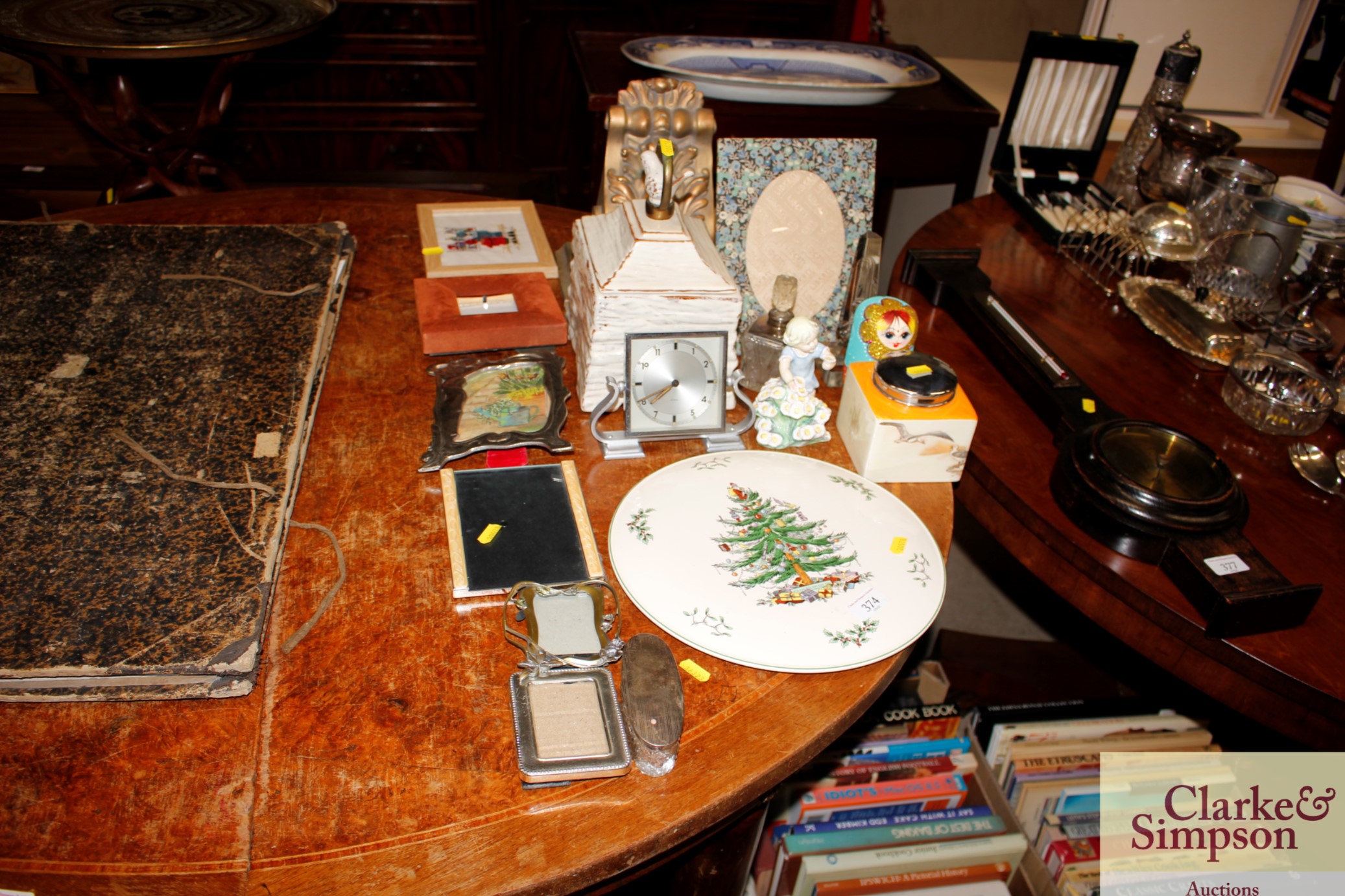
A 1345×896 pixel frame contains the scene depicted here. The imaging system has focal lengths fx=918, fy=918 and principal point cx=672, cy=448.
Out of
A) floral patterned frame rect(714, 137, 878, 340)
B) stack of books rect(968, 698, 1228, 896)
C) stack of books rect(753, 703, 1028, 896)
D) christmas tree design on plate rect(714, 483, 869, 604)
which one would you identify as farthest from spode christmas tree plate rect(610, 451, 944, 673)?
stack of books rect(968, 698, 1228, 896)

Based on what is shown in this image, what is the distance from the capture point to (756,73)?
234 cm

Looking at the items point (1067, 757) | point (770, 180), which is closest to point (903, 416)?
point (770, 180)

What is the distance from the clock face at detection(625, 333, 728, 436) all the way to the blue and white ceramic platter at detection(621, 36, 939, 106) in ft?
4.06

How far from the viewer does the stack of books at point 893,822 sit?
1.53 meters

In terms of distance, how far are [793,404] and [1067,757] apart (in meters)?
0.97

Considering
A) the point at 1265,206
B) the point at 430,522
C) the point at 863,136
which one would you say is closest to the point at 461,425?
the point at 430,522

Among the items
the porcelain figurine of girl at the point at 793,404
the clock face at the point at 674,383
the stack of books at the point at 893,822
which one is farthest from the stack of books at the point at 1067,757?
the clock face at the point at 674,383

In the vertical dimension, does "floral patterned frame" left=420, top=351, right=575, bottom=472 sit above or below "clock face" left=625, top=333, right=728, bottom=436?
below

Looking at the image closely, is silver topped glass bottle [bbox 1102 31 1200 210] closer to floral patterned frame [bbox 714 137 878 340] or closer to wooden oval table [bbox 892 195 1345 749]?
wooden oval table [bbox 892 195 1345 749]

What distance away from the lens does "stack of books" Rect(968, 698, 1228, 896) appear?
166 cm

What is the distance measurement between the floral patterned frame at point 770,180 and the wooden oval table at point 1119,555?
303 mm

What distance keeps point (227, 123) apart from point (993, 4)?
3.05 metres

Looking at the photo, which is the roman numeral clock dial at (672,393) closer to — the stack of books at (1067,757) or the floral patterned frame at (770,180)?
the floral patterned frame at (770,180)

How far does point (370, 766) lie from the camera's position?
2.83ft
